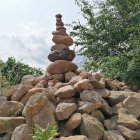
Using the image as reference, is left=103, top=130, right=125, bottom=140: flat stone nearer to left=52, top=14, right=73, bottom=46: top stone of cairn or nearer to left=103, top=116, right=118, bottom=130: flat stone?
left=103, top=116, right=118, bottom=130: flat stone

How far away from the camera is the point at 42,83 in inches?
455

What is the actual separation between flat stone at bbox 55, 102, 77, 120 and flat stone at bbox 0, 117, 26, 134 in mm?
899

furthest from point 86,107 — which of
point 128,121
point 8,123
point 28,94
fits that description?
point 8,123

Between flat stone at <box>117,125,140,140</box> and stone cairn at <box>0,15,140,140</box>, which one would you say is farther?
flat stone at <box>117,125,140,140</box>

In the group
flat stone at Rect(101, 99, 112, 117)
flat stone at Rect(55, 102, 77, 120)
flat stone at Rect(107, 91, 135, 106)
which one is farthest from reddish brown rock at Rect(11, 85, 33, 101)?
flat stone at Rect(107, 91, 135, 106)

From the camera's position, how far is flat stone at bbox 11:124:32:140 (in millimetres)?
8938

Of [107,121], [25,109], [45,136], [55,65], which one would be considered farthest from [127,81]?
[45,136]

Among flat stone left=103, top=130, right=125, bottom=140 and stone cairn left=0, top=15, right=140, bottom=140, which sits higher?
stone cairn left=0, top=15, right=140, bottom=140

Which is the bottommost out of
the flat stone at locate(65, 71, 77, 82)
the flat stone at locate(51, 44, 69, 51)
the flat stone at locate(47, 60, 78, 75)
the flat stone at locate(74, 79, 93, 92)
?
the flat stone at locate(74, 79, 93, 92)

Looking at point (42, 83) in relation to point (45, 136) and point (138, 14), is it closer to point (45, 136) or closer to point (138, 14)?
point (45, 136)

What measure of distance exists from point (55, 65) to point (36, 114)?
9.28 feet

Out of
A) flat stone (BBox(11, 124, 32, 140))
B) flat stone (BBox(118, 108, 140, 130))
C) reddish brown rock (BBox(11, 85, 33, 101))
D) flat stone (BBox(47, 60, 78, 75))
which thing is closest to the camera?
flat stone (BBox(11, 124, 32, 140))

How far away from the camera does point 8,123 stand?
9.44 metres

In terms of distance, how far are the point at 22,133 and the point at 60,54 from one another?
376cm
